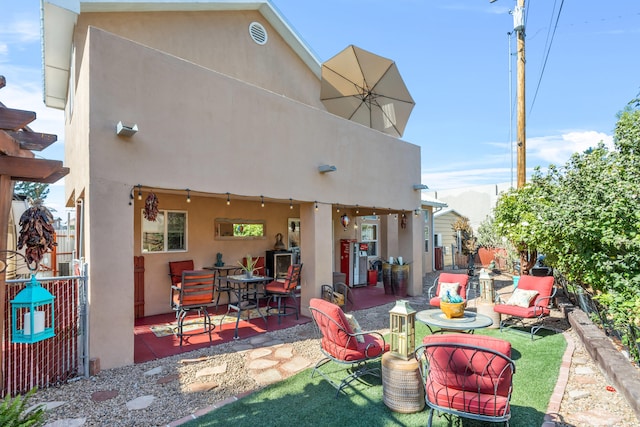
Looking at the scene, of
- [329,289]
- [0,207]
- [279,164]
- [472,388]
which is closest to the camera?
[0,207]

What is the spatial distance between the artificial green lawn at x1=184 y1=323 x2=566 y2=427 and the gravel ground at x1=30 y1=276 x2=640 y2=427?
0.26 meters

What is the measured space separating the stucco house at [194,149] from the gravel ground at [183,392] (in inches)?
21.2

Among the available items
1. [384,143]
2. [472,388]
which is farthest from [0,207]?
[384,143]

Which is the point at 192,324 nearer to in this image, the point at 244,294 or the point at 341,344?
the point at 244,294

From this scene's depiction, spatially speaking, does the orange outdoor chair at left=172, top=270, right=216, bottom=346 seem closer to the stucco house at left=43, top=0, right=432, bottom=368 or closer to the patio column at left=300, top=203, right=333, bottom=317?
the stucco house at left=43, top=0, right=432, bottom=368

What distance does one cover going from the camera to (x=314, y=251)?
26.1 ft

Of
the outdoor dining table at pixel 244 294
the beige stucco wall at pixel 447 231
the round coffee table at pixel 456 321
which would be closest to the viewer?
the round coffee table at pixel 456 321

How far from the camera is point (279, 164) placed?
7332mm

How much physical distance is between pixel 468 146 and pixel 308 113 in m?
15.2

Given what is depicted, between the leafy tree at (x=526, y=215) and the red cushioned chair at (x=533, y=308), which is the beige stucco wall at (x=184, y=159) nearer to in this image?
the leafy tree at (x=526, y=215)

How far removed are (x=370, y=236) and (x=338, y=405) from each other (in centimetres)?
1065

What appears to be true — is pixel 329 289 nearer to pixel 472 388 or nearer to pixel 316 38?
pixel 472 388

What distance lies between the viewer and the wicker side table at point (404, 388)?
150 inches

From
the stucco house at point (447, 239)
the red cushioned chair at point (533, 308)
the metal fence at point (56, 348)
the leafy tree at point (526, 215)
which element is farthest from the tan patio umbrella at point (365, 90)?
the stucco house at point (447, 239)
